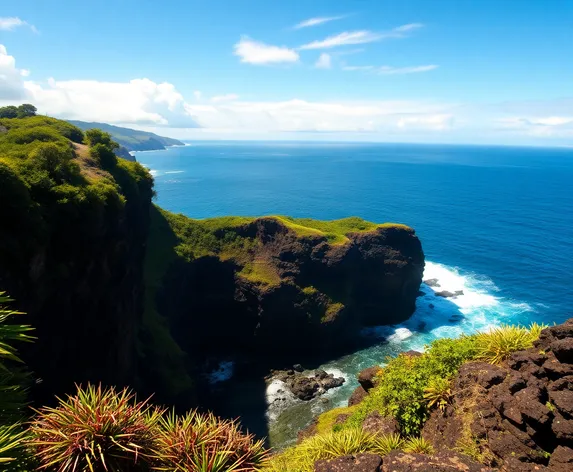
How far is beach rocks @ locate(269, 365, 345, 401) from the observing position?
4935 centimetres

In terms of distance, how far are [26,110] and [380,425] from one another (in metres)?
88.3

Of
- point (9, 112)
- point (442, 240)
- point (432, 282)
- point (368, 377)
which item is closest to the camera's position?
point (368, 377)

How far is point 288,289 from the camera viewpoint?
6053 centimetres

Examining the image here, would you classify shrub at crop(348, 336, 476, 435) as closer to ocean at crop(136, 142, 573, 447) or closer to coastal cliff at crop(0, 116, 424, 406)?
coastal cliff at crop(0, 116, 424, 406)

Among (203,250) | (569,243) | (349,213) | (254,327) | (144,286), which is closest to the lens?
(144,286)

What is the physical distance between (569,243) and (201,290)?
93.4 m

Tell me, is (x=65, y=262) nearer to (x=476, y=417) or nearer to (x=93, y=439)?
A: (x=93, y=439)

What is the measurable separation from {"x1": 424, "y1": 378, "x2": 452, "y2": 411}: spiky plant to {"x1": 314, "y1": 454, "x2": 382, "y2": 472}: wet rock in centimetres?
549

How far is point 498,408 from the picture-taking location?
538 inches

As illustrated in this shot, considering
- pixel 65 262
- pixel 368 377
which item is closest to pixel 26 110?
pixel 65 262

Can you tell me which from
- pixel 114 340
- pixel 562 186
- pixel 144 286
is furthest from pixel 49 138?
pixel 562 186

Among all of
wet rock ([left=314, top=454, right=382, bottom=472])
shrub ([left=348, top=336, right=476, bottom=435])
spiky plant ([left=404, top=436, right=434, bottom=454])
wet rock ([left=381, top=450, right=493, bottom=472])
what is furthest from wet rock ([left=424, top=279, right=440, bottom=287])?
wet rock ([left=314, top=454, right=382, bottom=472])

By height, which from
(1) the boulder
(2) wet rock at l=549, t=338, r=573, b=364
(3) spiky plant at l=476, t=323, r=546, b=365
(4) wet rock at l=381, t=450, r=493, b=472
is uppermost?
(2) wet rock at l=549, t=338, r=573, b=364

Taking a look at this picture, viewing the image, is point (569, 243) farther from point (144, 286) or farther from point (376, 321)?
point (144, 286)
